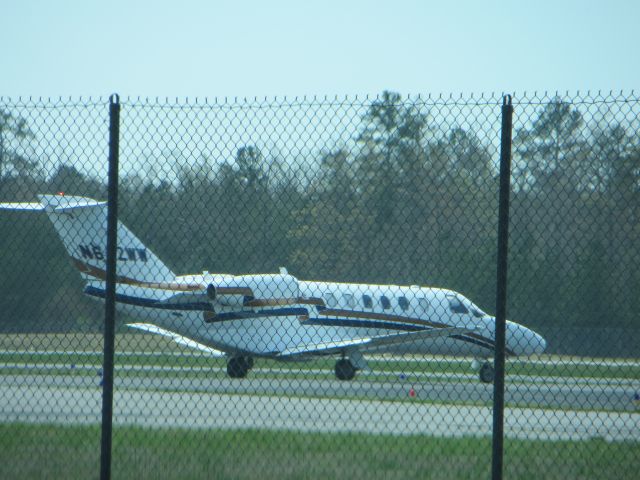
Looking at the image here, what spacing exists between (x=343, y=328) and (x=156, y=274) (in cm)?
547

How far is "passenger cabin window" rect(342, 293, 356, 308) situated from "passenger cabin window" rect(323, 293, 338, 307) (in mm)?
228

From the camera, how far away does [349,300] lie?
78.7 feet

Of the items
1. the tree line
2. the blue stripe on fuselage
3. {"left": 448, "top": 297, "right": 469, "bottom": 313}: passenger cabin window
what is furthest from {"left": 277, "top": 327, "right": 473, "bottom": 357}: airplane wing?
the tree line

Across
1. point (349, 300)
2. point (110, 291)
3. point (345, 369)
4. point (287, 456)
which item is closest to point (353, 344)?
point (345, 369)

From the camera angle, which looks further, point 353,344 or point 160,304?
point 353,344

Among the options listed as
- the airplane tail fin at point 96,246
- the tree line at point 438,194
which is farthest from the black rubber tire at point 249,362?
the tree line at point 438,194

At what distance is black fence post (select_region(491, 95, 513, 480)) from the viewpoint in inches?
238

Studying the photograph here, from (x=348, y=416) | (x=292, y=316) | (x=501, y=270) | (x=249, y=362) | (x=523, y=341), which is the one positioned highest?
(x=292, y=316)

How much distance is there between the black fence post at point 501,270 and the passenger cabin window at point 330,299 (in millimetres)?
17499

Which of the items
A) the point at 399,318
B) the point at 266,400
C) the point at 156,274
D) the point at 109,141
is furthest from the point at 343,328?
the point at 109,141

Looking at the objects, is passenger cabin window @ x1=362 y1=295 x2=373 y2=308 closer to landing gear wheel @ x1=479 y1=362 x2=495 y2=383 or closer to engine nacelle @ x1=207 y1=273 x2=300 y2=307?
engine nacelle @ x1=207 y1=273 x2=300 y2=307

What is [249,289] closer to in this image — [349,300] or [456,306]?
[349,300]

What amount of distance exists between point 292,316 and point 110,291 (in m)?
16.9

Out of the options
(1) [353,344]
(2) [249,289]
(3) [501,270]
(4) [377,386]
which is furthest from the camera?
(1) [353,344]
